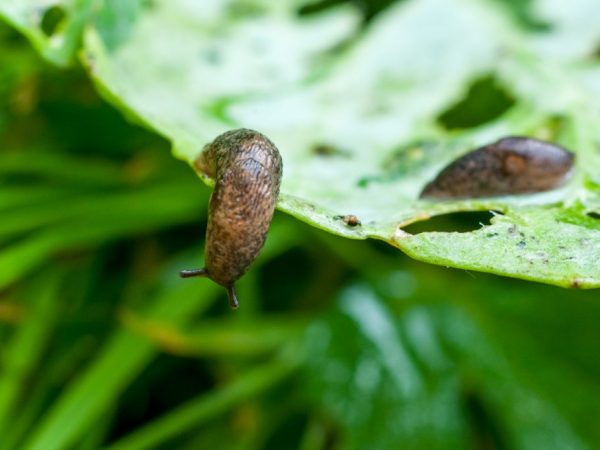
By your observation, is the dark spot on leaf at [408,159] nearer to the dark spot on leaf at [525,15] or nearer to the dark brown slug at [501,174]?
the dark brown slug at [501,174]

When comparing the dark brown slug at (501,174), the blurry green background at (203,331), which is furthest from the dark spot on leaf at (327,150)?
the blurry green background at (203,331)

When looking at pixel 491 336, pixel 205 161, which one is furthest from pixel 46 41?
pixel 491 336

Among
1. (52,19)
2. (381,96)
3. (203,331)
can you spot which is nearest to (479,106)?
(381,96)

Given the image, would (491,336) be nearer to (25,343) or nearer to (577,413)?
(577,413)

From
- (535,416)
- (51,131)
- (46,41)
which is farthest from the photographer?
(51,131)

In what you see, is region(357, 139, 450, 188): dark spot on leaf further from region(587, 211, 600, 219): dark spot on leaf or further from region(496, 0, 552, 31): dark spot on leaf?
region(496, 0, 552, 31): dark spot on leaf
